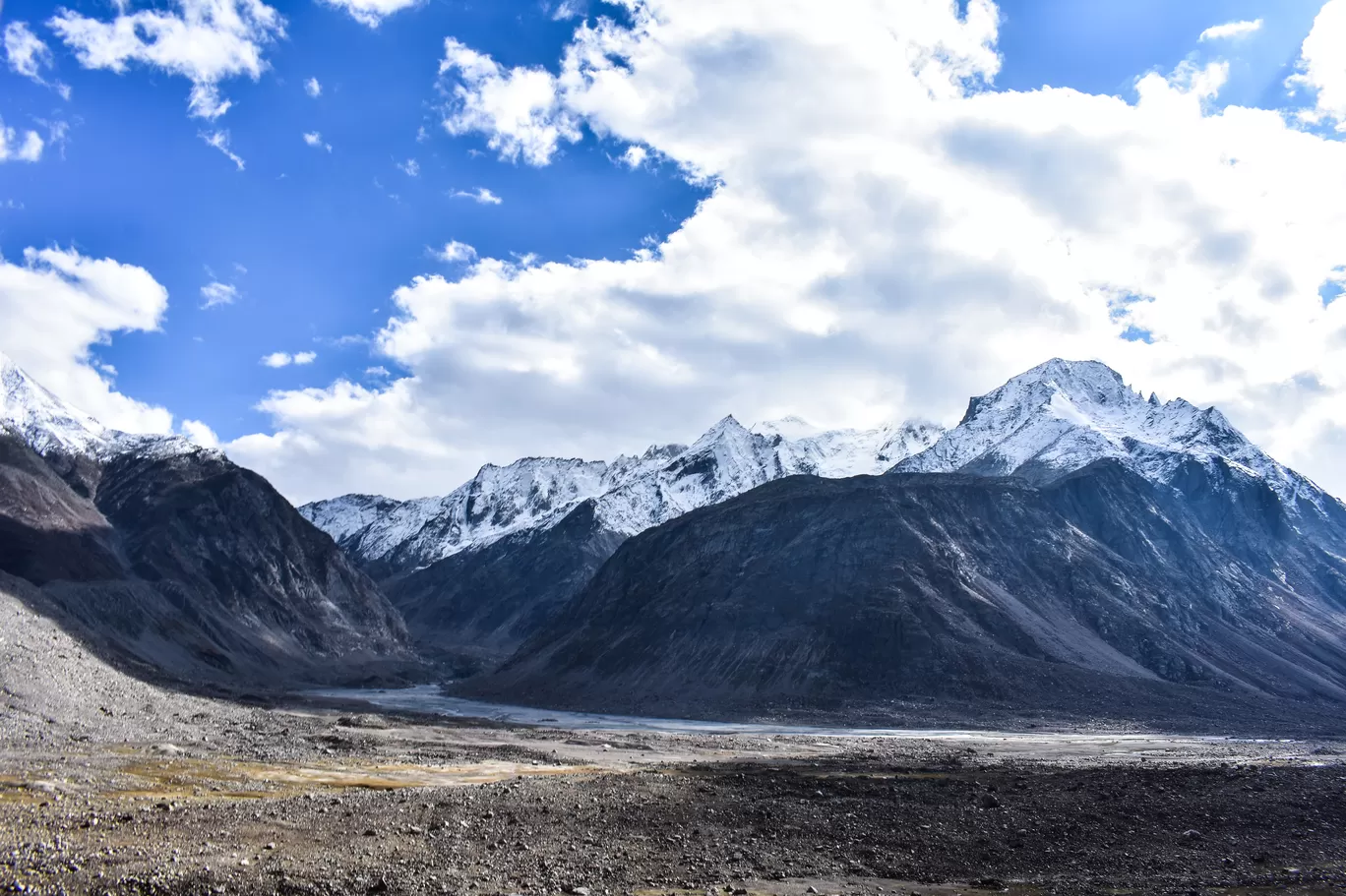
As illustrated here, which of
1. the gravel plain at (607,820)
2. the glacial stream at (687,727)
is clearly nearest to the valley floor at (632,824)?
the gravel plain at (607,820)

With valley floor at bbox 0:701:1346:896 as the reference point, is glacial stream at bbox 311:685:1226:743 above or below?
below

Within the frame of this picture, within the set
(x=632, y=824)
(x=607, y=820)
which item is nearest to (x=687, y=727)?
(x=607, y=820)

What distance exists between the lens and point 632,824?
50.1 meters

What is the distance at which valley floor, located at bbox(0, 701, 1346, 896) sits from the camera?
127ft

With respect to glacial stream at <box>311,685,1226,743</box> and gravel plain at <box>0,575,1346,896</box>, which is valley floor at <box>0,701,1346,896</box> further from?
glacial stream at <box>311,685,1226,743</box>

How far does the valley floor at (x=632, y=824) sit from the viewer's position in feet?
127

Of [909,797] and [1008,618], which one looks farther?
[1008,618]

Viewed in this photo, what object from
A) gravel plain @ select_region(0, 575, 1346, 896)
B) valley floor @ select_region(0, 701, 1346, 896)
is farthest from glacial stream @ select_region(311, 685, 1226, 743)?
valley floor @ select_region(0, 701, 1346, 896)

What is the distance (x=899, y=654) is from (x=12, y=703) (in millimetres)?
136675

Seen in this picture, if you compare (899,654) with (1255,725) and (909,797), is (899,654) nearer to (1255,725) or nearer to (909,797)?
(1255,725)

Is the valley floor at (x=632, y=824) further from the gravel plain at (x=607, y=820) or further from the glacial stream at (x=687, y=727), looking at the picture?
the glacial stream at (x=687, y=727)

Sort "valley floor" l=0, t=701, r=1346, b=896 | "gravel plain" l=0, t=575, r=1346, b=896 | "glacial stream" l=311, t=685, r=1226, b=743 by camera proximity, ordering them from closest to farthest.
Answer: "valley floor" l=0, t=701, r=1346, b=896
"gravel plain" l=0, t=575, r=1346, b=896
"glacial stream" l=311, t=685, r=1226, b=743

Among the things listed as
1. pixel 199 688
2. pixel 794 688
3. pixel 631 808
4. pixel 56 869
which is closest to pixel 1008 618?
pixel 794 688

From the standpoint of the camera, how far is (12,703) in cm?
8412
